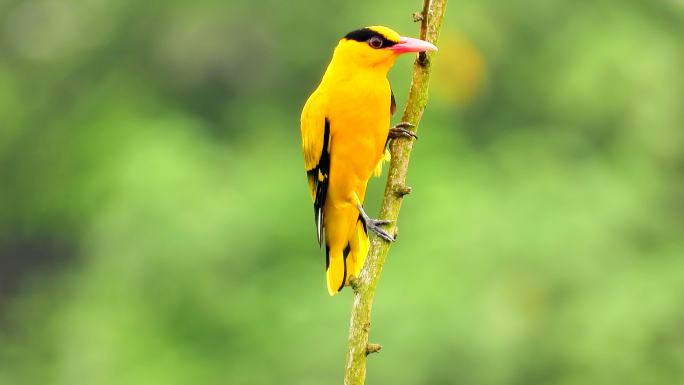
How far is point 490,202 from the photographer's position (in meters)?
13.8

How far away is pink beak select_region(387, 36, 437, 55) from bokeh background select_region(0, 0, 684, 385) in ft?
25.1

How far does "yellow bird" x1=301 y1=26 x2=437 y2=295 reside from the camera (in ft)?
14.1

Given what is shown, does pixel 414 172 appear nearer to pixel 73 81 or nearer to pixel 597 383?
pixel 597 383

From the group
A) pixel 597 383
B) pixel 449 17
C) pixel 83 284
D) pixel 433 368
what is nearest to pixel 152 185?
pixel 83 284

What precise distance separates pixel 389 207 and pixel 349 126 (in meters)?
0.81

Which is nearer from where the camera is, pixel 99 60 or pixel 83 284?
pixel 83 284

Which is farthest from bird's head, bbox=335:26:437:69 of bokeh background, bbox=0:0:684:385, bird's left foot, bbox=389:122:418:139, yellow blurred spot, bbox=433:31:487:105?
yellow blurred spot, bbox=433:31:487:105

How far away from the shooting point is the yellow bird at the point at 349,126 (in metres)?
4.29

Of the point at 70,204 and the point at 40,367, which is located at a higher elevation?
the point at 70,204

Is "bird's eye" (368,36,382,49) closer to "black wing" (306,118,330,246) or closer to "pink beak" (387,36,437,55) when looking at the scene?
"pink beak" (387,36,437,55)

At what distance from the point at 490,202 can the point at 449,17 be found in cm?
269

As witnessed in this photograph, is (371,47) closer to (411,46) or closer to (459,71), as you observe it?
(411,46)

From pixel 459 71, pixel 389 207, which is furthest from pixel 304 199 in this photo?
pixel 389 207

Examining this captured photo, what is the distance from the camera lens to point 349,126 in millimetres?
4367
